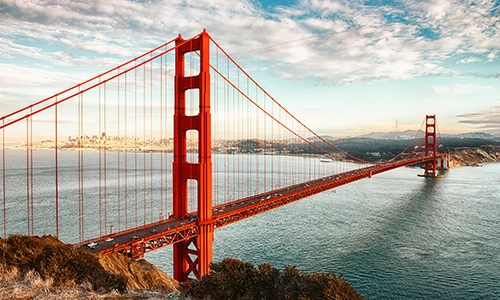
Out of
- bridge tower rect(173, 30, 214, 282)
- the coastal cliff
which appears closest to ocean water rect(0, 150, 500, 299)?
bridge tower rect(173, 30, 214, 282)

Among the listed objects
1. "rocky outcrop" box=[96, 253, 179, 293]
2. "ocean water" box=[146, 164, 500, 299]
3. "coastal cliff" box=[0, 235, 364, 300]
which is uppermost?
"coastal cliff" box=[0, 235, 364, 300]

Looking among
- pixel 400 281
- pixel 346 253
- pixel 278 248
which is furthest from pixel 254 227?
pixel 400 281

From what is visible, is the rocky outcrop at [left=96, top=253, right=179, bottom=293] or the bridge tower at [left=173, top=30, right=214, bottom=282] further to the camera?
the bridge tower at [left=173, top=30, right=214, bottom=282]

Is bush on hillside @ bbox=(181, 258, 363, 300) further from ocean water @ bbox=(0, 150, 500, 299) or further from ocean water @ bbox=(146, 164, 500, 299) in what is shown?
ocean water @ bbox=(146, 164, 500, 299)

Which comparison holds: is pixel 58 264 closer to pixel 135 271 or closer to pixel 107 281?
pixel 107 281

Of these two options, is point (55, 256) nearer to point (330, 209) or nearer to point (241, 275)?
point (241, 275)

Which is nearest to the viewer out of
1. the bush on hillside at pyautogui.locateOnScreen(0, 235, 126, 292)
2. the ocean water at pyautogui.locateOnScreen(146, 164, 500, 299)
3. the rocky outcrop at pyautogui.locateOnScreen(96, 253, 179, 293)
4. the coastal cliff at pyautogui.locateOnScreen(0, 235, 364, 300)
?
the coastal cliff at pyautogui.locateOnScreen(0, 235, 364, 300)

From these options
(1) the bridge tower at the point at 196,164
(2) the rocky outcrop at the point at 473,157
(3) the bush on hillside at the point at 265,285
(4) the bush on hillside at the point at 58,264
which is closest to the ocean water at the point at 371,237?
(1) the bridge tower at the point at 196,164
